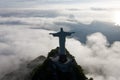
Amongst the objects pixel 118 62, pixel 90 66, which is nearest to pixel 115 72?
pixel 90 66

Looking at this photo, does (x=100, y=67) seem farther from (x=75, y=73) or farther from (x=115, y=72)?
(x=75, y=73)

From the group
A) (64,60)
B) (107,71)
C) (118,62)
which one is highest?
(118,62)

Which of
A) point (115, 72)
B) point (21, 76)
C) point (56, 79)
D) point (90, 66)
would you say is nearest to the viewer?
point (56, 79)

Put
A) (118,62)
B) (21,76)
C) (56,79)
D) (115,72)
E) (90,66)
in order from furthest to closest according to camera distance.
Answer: (118,62), (115,72), (90,66), (21,76), (56,79)

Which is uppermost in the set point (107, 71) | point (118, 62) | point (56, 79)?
point (118, 62)

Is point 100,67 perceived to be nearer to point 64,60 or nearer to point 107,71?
point 107,71

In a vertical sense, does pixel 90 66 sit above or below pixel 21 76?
above

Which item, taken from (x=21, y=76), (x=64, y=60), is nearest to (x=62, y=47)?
(x=64, y=60)

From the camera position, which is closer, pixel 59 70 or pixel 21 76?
pixel 59 70

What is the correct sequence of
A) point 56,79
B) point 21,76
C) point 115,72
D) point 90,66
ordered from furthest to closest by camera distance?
Answer: point 115,72
point 90,66
point 21,76
point 56,79
